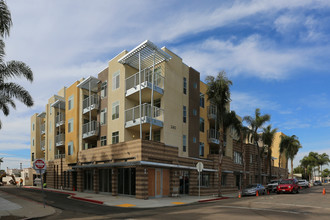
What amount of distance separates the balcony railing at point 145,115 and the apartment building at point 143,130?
87mm

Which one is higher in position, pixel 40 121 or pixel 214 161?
pixel 40 121

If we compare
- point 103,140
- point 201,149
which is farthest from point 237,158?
point 103,140

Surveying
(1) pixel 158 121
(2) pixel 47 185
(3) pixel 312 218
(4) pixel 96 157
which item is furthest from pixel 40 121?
(3) pixel 312 218

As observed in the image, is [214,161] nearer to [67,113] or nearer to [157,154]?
[157,154]

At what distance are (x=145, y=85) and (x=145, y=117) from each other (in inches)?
115

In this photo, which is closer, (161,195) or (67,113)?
(161,195)

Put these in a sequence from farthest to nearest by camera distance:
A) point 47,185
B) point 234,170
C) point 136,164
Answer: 1. point 47,185
2. point 234,170
3. point 136,164

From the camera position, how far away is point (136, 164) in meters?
22.3

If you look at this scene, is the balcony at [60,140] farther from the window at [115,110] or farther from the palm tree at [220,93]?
the palm tree at [220,93]

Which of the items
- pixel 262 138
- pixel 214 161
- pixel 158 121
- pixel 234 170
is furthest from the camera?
pixel 262 138

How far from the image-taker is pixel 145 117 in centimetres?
2530

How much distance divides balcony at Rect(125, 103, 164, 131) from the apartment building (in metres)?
0.09

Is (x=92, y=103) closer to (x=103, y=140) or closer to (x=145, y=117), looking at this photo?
(x=103, y=140)

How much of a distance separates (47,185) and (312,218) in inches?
1566
